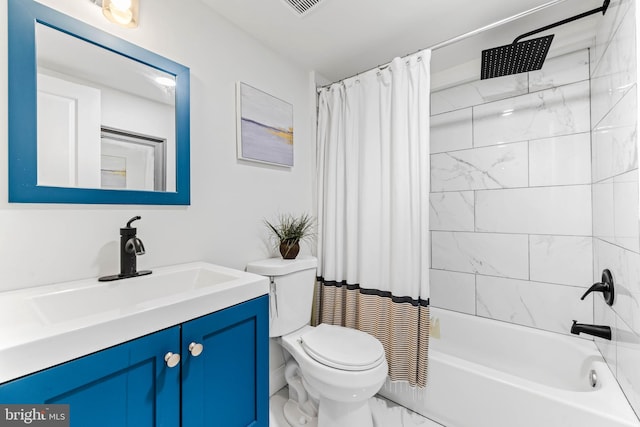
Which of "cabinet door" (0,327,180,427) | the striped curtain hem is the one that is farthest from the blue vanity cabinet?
the striped curtain hem

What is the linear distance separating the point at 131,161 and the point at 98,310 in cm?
61

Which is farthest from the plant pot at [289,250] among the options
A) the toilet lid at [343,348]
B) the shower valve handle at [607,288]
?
the shower valve handle at [607,288]

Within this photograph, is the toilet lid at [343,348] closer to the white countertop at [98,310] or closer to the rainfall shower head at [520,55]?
the white countertop at [98,310]

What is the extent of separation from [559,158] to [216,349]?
2209 millimetres

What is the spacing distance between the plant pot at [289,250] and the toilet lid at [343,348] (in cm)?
46

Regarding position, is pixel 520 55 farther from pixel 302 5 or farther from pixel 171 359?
pixel 171 359

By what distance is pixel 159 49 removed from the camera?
127 centimetres

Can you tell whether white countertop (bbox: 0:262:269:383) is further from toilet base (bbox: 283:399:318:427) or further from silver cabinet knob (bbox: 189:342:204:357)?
toilet base (bbox: 283:399:318:427)

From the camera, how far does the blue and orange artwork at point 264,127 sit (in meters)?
1.60

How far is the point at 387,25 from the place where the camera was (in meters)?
1.58

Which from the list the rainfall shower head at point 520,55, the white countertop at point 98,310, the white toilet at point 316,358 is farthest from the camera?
the rainfall shower head at point 520,55

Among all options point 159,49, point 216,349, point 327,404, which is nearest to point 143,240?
point 216,349

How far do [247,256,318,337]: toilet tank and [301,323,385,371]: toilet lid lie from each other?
12 cm

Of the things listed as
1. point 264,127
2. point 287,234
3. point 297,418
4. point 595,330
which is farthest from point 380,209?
point 297,418
